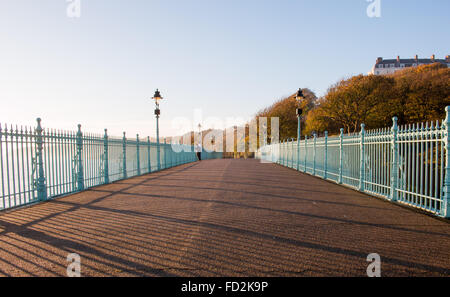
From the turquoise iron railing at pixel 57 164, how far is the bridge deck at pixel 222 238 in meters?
0.75

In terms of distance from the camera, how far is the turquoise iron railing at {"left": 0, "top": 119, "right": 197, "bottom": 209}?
739 centimetres

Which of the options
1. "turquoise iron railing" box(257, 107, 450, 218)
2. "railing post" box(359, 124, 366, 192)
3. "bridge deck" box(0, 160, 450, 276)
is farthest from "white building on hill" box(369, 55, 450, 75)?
"bridge deck" box(0, 160, 450, 276)

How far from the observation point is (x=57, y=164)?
931 cm

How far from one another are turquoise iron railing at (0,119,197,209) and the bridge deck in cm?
75

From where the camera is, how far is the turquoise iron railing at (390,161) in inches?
257

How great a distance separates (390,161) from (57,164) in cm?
931

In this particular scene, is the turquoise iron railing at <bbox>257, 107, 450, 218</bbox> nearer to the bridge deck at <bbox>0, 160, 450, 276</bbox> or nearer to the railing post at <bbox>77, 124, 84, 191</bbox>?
the bridge deck at <bbox>0, 160, 450, 276</bbox>

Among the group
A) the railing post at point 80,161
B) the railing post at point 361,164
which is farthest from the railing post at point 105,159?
the railing post at point 361,164

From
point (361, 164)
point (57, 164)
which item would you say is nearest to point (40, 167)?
point (57, 164)

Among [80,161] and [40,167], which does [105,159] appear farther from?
[40,167]

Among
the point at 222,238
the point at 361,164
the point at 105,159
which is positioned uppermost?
the point at 105,159

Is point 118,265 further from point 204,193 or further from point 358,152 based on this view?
point 358,152

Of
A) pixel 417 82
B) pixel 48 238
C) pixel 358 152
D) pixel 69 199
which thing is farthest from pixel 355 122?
pixel 48 238
